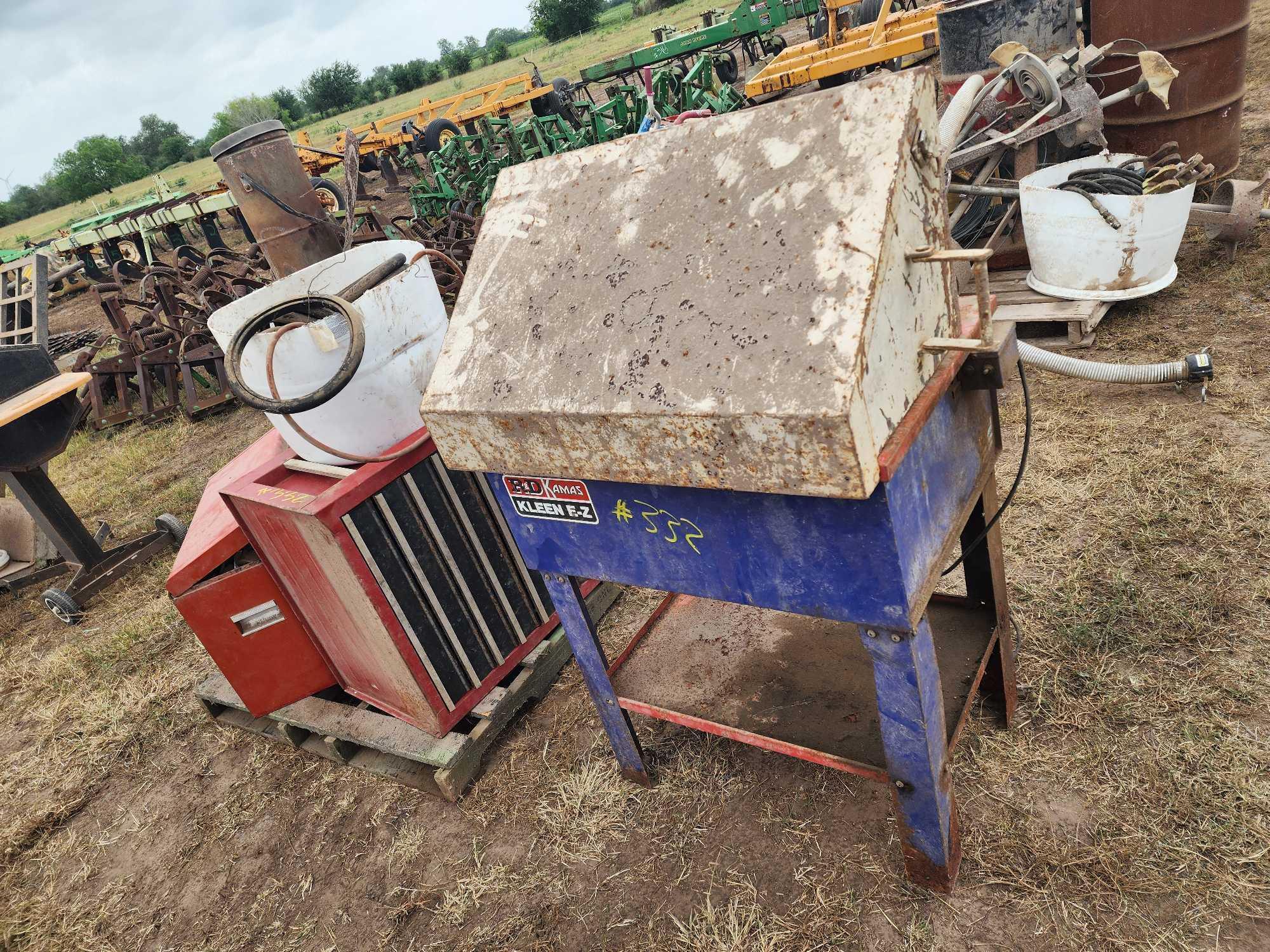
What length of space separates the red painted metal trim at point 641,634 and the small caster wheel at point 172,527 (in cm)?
369

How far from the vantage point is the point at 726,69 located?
51.3 ft

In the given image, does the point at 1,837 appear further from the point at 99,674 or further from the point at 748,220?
the point at 748,220

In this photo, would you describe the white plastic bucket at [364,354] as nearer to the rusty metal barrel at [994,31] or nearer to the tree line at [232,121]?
the rusty metal barrel at [994,31]

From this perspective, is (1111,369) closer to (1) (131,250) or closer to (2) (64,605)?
(2) (64,605)

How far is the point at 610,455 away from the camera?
55.4 inches

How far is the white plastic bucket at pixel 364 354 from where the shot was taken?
221cm

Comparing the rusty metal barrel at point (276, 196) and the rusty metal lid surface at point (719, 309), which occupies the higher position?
the rusty metal barrel at point (276, 196)

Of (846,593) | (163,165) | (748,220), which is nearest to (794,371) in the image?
(748,220)

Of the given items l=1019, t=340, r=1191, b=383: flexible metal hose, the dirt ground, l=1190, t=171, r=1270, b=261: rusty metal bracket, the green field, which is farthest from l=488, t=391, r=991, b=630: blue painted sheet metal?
the green field

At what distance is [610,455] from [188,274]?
378 inches

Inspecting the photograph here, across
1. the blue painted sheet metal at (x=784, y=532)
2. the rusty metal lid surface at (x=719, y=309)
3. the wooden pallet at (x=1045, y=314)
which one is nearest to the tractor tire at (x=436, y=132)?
the wooden pallet at (x=1045, y=314)

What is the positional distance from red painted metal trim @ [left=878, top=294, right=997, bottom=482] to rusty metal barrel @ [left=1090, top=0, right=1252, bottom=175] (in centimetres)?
427

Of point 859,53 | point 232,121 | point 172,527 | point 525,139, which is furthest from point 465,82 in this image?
point 172,527

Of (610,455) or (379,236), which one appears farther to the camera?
(379,236)
